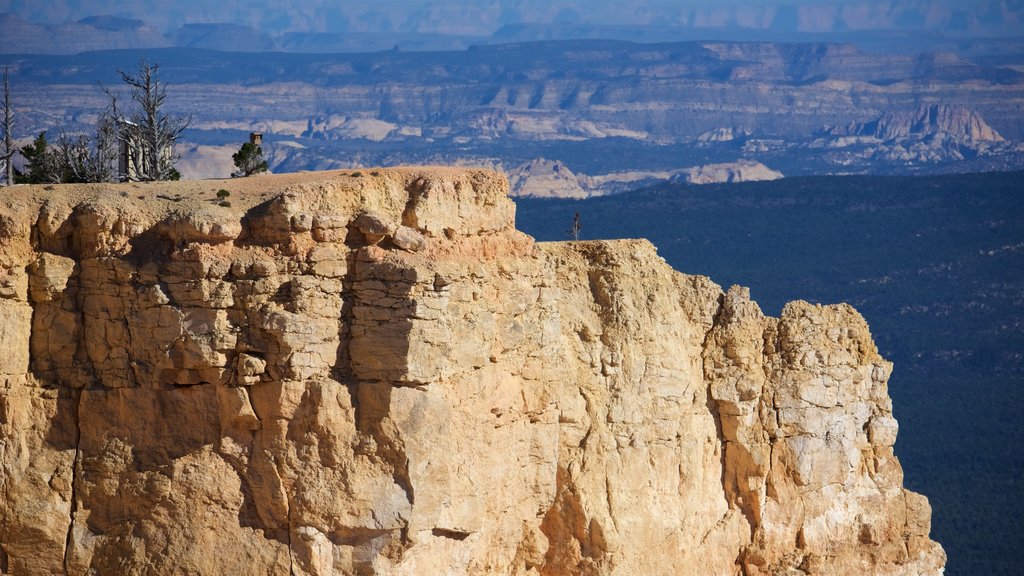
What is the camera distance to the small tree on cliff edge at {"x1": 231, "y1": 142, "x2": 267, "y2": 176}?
37.3m

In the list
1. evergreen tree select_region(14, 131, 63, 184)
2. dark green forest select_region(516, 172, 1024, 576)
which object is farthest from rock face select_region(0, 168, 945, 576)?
dark green forest select_region(516, 172, 1024, 576)

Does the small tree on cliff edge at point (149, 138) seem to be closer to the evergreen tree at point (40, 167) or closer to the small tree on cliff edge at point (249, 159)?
the evergreen tree at point (40, 167)

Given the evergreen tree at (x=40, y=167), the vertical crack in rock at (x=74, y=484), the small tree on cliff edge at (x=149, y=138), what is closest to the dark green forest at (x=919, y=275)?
the small tree on cliff edge at (x=149, y=138)

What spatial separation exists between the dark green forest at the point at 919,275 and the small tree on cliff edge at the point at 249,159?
34624 millimetres

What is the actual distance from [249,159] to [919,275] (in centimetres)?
8517

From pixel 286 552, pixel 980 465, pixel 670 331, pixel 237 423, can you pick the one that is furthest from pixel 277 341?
pixel 980 465

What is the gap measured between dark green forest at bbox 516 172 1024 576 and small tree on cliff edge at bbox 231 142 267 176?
3462 cm

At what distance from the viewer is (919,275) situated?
117 meters

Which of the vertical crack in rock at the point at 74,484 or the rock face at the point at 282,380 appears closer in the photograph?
the rock face at the point at 282,380

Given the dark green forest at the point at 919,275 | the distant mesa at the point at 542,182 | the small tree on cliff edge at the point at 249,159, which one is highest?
the distant mesa at the point at 542,182

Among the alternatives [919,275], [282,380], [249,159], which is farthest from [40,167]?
[919,275]

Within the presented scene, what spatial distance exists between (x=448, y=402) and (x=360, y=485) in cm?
173

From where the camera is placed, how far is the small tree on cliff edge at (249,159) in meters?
37.3

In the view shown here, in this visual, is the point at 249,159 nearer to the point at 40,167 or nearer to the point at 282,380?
the point at 40,167
